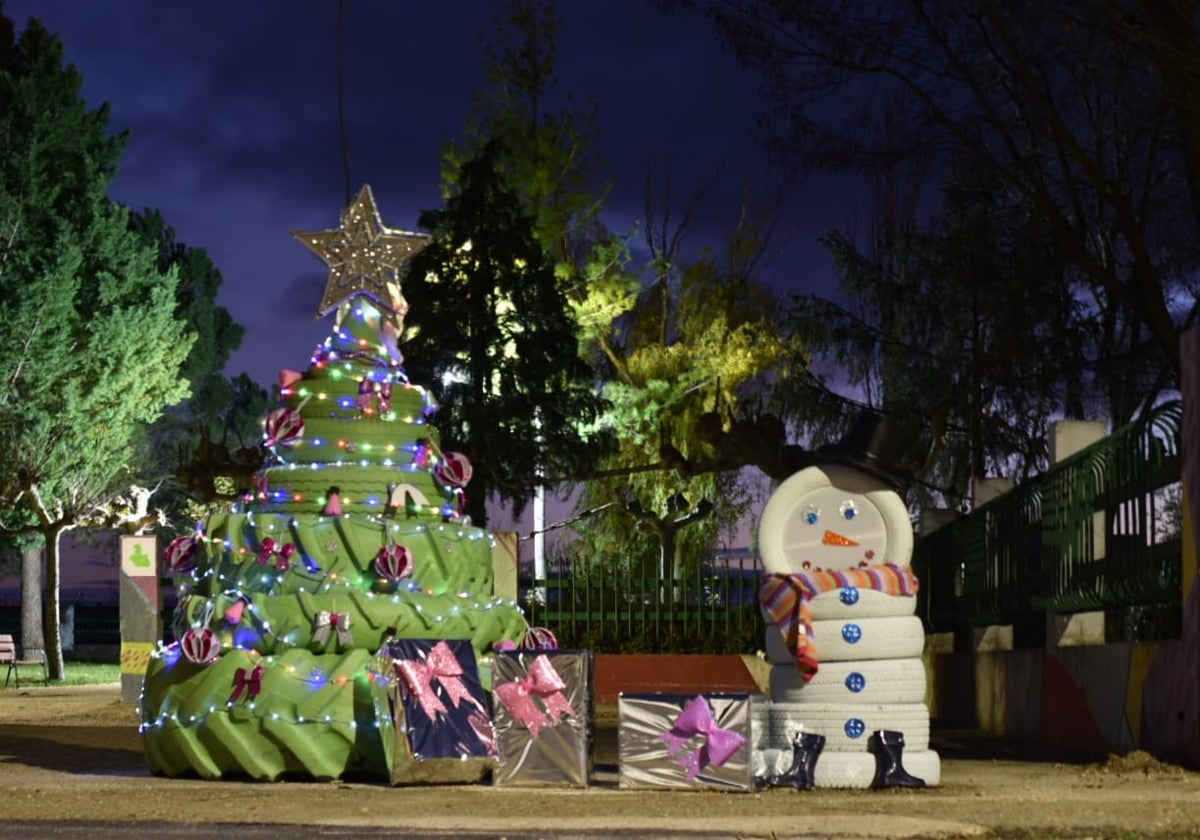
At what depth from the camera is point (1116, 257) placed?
2547 centimetres

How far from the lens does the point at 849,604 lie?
388 inches

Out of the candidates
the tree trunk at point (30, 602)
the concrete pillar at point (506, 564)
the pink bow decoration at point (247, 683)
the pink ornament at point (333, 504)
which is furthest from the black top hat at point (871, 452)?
the tree trunk at point (30, 602)

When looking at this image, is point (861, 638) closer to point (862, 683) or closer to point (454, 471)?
point (862, 683)

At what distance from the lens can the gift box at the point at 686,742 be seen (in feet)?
→ 32.3

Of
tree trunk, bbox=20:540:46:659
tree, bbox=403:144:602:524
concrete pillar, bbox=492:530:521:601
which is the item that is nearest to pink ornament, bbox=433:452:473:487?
concrete pillar, bbox=492:530:521:601

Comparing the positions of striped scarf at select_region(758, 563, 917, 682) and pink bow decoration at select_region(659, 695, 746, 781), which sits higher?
striped scarf at select_region(758, 563, 917, 682)

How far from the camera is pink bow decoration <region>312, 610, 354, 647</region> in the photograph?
444 inches

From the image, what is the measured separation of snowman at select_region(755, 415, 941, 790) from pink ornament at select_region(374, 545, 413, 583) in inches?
107

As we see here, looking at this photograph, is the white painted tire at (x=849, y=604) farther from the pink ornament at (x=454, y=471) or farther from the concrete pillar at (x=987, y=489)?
the concrete pillar at (x=987, y=489)

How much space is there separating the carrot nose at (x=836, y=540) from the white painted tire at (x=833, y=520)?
20mm

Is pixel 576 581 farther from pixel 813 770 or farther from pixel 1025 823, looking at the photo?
pixel 1025 823

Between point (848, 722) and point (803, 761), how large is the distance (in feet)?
1.14

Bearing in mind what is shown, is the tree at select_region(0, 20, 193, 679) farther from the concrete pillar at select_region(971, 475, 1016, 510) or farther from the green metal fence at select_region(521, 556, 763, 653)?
the concrete pillar at select_region(971, 475, 1016, 510)

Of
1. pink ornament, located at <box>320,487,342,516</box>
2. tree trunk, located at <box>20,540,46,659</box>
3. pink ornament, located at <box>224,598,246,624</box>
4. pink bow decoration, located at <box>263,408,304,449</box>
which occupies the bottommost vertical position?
tree trunk, located at <box>20,540,46,659</box>
